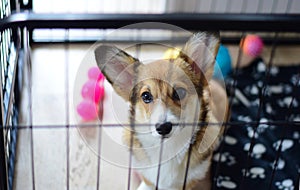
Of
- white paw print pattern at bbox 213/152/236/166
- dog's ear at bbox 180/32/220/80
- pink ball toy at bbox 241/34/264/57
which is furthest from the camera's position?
pink ball toy at bbox 241/34/264/57

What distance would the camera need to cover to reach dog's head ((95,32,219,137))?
131 centimetres

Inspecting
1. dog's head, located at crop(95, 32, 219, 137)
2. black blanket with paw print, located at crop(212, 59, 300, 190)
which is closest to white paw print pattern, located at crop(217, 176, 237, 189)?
black blanket with paw print, located at crop(212, 59, 300, 190)

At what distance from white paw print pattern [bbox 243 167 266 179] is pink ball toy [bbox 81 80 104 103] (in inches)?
26.2

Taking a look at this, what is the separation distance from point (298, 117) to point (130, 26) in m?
1.21

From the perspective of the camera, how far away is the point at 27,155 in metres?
1.88

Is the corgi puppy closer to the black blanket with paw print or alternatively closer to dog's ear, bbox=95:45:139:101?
dog's ear, bbox=95:45:139:101

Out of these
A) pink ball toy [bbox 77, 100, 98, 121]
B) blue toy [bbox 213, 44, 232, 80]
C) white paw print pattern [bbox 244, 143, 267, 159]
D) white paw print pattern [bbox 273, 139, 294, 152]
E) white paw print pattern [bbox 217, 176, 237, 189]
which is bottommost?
white paw print pattern [bbox 217, 176, 237, 189]

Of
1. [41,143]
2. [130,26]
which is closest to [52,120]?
[41,143]

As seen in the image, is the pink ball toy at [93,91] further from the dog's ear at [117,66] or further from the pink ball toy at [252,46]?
the pink ball toy at [252,46]

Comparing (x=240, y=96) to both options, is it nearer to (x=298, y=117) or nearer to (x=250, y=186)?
(x=298, y=117)

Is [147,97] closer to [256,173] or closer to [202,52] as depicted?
[202,52]

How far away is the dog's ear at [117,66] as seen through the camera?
4.14 feet

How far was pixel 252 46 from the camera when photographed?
2.43 metres

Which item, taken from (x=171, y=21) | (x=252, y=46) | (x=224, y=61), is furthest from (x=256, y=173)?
(x=171, y=21)
